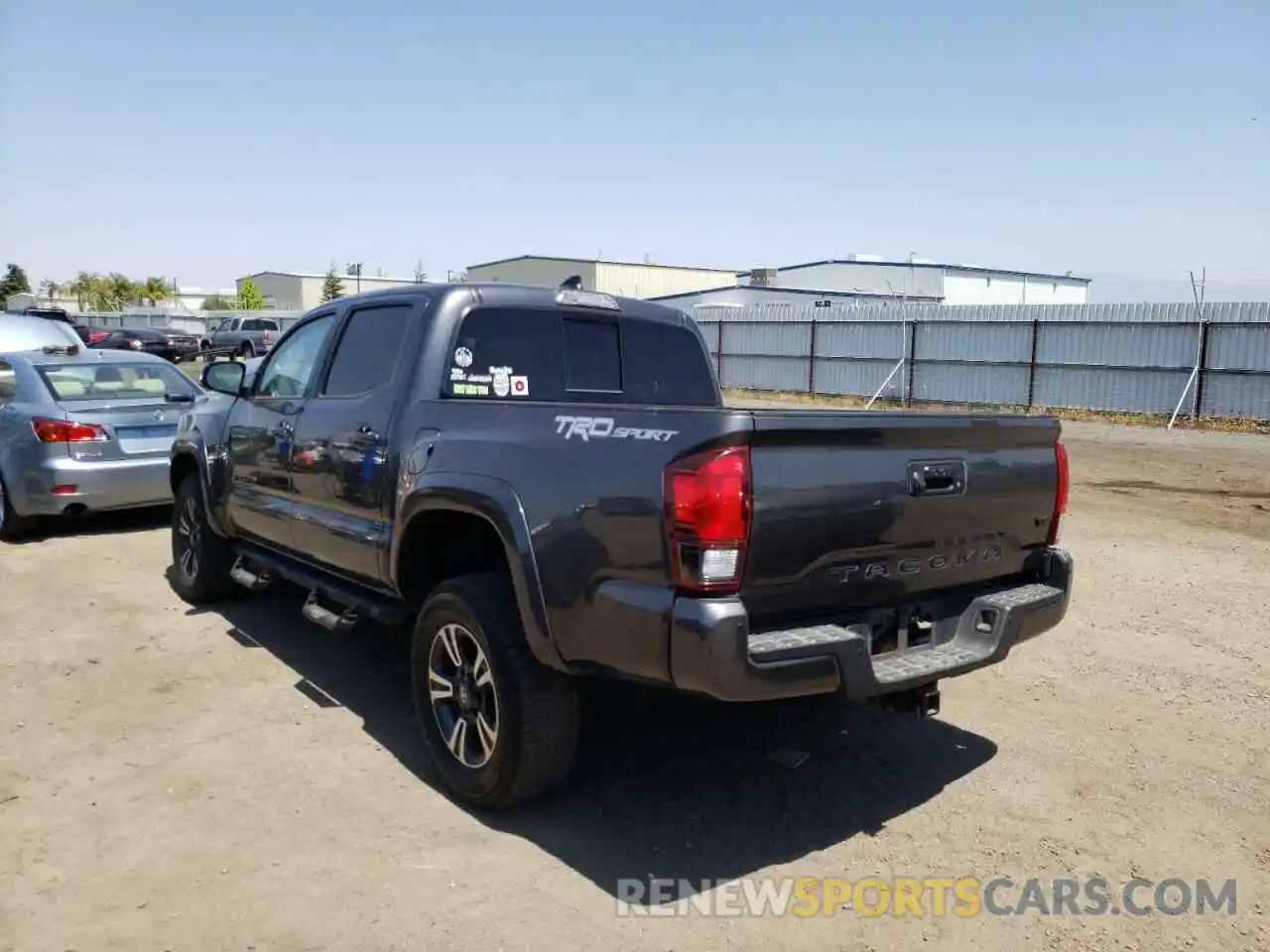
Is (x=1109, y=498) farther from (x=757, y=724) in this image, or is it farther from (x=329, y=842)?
(x=329, y=842)

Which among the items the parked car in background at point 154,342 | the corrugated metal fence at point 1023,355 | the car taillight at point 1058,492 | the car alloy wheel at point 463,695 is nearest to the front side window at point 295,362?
the car alloy wheel at point 463,695

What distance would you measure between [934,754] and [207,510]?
4510 millimetres

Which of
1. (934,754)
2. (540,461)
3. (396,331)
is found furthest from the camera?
(396,331)

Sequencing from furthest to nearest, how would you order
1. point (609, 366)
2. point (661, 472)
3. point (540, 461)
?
point (609, 366) < point (540, 461) < point (661, 472)

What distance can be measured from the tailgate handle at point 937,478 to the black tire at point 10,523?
787cm

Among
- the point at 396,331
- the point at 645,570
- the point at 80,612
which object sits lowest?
the point at 80,612

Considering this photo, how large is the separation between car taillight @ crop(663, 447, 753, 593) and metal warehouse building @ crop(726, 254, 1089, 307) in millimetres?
52892

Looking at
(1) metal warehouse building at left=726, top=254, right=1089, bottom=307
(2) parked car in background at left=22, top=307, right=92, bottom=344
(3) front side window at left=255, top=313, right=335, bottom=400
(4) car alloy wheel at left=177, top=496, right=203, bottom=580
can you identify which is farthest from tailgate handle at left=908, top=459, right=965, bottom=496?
(1) metal warehouse building at left=726, top=254, right=1089, bottom=307

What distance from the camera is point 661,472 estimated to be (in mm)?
2994

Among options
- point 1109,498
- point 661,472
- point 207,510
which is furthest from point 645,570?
point 1109,498

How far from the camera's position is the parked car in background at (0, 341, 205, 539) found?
802cm

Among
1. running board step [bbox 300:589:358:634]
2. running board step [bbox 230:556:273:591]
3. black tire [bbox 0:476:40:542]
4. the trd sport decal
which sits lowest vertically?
black tire [bbox 0:476:40:542]

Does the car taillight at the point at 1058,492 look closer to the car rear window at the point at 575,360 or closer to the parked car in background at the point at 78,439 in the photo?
the car rear window at the point at 575,360

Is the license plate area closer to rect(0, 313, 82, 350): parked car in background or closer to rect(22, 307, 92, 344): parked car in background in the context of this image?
rect(0, 313, 82, 350): parked car in background
